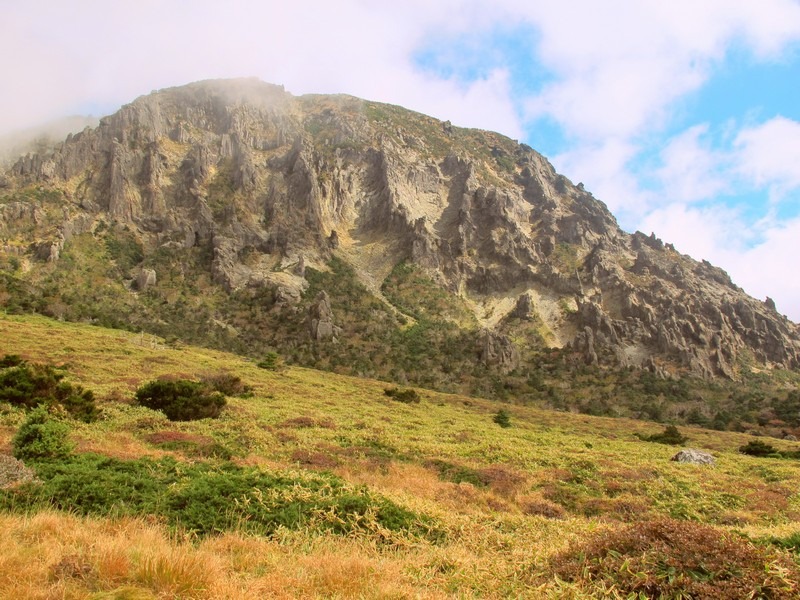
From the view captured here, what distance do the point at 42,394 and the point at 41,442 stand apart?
9.65 metres

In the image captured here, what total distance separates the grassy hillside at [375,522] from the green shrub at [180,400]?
680 mm

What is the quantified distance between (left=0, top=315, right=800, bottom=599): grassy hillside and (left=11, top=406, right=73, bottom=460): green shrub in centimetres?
89

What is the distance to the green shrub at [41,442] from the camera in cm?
1064

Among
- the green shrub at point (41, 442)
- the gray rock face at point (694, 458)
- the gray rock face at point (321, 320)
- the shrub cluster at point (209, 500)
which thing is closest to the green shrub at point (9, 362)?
the green shrub at point (41, 442)

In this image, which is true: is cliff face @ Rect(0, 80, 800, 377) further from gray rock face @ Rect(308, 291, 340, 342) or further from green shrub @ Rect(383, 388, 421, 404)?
green shrub @ Rect(383, 388, 421, 404)

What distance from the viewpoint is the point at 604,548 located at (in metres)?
6.47

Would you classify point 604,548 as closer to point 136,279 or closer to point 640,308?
point 136,279

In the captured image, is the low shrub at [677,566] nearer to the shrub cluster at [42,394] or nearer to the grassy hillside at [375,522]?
the grassy hillside at [375,522]

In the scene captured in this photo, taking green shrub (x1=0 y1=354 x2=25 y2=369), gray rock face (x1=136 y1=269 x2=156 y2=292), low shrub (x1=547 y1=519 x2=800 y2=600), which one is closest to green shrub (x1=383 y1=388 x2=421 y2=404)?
green shrub (x1=0 y1=354 x2=25 y2=369)

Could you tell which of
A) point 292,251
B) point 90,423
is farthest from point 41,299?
point 90,423

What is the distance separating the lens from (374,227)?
162875mm

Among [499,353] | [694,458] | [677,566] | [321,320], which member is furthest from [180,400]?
[499,353]

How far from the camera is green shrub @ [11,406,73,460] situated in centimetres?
1064

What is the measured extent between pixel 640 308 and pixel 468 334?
51211 mm
